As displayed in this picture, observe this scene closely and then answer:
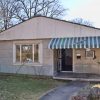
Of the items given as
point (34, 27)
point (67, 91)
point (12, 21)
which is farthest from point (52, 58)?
point (12, 21)

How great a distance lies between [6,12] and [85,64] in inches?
1391

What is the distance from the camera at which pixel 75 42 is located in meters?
22.4

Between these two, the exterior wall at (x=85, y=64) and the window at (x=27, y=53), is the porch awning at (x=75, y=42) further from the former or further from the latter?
the window at (x=27, y=53)

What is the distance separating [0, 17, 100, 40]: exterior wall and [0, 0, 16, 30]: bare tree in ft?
91.7

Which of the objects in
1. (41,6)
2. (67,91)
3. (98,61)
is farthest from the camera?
(41,6)

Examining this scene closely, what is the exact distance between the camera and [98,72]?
76.2ft

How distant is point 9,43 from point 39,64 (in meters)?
3.76

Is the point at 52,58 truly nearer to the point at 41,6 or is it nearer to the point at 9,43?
the point at 9,43

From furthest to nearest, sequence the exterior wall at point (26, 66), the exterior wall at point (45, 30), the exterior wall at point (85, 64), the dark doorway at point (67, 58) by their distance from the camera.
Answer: the dark doorway at point (67, 58)
the exterior wall at point (26, 66)
the exterior wall at point (85, 64)
the exterior wall at point (45, 30)

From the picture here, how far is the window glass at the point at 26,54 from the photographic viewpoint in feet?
81.8

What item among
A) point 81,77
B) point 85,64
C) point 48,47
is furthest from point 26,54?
point 81,77

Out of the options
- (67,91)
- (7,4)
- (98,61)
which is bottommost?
(67,91)

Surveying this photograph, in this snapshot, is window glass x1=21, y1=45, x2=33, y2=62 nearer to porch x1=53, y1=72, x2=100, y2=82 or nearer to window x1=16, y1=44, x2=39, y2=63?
window x1=16, y1=44, x2=39, y2=63

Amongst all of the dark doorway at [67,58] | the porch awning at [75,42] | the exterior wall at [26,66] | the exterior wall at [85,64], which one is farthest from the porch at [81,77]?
the dark doorway at [67,58]
